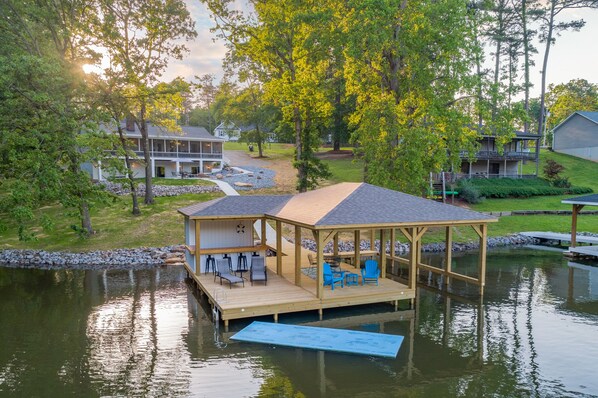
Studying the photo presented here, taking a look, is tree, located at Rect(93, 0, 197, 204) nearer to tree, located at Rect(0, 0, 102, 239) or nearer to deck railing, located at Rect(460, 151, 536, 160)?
tree, located at Rect(0, 0, 102, 239)

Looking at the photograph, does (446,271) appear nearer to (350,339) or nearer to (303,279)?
(303,279)

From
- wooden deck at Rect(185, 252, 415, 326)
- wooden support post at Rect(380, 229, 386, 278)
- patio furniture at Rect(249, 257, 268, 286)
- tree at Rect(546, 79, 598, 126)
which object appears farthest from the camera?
tree at Rect(546, 79, 598, 126)

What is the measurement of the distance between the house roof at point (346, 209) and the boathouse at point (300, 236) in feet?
0.10

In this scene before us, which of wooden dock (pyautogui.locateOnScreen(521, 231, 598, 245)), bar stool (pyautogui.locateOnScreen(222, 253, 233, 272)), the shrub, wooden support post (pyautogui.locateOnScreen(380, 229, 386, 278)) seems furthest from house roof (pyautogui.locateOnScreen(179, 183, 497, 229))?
the shrub

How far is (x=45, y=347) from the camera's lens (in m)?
11.1

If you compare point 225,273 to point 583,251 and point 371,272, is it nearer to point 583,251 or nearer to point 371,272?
point 371,272

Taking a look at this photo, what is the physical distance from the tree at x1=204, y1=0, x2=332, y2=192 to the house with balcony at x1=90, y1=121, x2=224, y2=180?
667 inches

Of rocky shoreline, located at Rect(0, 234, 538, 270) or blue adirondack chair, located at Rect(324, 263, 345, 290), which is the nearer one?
blue adirondack chair, located at Rect(324, 263, 345, 290)

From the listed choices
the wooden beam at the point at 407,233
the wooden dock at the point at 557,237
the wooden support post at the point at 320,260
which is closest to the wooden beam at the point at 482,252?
the wooden beam at the point at 407,233

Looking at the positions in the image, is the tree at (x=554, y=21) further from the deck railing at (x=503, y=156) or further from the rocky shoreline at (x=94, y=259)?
the rocky shoreline at (x=94, y=259)

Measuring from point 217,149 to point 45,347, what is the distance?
37.7 meters

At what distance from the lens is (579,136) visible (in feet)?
175

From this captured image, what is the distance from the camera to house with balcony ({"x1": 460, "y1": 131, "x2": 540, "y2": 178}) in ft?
140

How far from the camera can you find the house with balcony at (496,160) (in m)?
42.5
